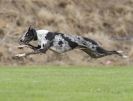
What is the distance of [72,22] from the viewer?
37.5 metres

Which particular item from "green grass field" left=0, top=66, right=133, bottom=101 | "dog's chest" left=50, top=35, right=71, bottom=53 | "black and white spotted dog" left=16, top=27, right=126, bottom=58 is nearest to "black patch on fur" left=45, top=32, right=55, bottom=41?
"black and white spotted dog" left=16, top=27, right=126, bottom=58

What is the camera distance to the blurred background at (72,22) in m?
32.2

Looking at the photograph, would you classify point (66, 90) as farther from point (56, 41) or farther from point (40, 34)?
point (40, 34)

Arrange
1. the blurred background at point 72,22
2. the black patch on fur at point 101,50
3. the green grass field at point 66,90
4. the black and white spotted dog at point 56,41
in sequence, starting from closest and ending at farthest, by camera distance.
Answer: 1. the green grass field at point 66,90
2. the black and white spotted dog at point 56,41
3. the black patch on fur at point 101,50
4. the blurred background at point 72,22

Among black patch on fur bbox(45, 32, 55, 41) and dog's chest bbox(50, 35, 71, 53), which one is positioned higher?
black patch on fur bbox(45, 32, 55, 41)

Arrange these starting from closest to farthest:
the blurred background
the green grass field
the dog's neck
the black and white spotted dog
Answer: the green grass field
the black and white spotted dog
the dog's neck
the blurred background

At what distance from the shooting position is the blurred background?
3222cm

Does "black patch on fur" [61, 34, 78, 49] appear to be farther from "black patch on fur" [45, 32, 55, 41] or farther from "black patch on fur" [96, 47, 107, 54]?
"black patch on fur" [96, 47, 107, 54]

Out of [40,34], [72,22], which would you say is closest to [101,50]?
[40,34]

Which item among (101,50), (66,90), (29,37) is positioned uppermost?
(29,37)

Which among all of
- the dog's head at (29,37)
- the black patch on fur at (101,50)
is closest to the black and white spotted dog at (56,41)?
the dog's head at (29,37)

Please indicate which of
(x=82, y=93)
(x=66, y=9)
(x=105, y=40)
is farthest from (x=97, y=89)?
(x=66, y=9)

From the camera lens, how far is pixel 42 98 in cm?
1400

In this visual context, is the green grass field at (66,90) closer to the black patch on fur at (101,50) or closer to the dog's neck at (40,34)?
the black patch on fur at (101,50)
